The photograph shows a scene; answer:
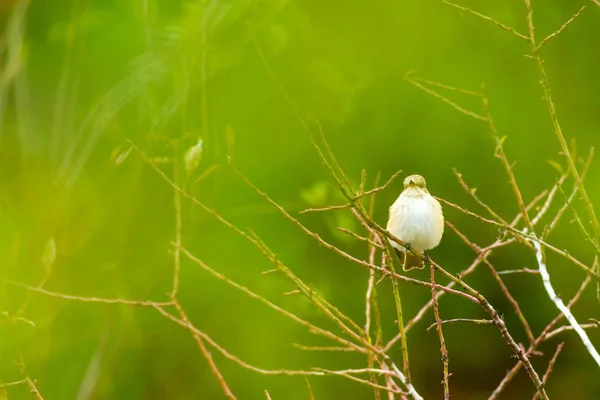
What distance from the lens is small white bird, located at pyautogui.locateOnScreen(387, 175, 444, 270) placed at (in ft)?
8.01

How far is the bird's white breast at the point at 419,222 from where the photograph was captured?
2441 mm

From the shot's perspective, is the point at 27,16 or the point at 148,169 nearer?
the point at 148,169

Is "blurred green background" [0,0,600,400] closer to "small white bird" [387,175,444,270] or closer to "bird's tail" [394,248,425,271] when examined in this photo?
"bird's tail" [394,248,425,271]

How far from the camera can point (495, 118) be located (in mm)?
4066

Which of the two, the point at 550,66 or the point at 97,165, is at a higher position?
the point at 550,66

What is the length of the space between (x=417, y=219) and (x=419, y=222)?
1cm

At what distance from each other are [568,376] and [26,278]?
9.25 feet

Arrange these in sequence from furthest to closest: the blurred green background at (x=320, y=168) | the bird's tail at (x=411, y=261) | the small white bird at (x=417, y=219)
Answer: the blurred green background at (x=320, y=168) < the bird's tail at (x=411, y=261) < the small white bird at (x=417, y=219)

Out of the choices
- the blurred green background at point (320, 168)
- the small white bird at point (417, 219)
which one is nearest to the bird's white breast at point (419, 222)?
the small white bird at point (417, 219)

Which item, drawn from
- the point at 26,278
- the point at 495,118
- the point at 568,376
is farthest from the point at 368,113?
the point at 26,278

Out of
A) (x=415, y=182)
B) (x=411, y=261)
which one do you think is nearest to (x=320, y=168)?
(x=411, y=261)

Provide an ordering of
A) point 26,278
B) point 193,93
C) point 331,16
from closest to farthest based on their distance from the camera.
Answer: point 26,278
point 193,93
point 331,16

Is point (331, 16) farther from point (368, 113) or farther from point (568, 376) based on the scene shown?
point (568, 376)

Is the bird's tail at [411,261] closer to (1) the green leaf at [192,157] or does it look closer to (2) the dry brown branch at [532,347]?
(2) the dry brown branch at [532,347]
